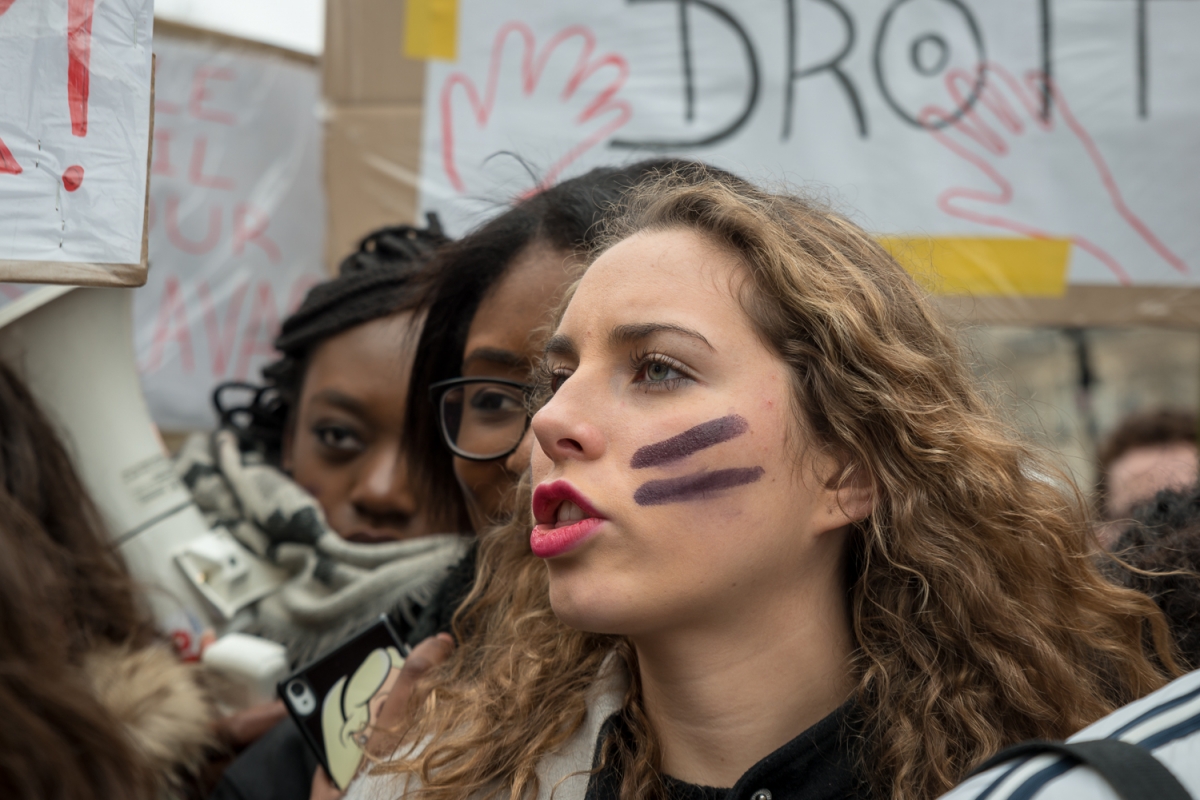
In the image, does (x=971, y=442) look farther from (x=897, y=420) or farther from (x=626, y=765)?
(x=626, y=765)

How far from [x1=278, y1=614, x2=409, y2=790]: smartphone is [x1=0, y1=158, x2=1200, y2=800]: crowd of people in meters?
0.05

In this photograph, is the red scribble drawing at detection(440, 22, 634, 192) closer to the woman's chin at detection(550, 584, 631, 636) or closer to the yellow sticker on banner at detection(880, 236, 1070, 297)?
the yellow sticker on banner at detection(880, 236, 1070, 297)

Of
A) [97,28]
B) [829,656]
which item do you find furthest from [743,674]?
[97,28]

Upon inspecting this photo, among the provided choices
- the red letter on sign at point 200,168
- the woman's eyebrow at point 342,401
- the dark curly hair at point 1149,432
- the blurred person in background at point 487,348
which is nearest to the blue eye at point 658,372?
the blurred person in background at point 487,348

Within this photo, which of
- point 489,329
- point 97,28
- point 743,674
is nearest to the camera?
point 97,28

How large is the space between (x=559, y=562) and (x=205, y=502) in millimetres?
1795

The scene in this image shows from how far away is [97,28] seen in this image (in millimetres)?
1202

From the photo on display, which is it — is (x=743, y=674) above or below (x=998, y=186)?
below

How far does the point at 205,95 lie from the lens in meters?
3.69

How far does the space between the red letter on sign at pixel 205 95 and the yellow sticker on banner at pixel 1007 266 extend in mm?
2477

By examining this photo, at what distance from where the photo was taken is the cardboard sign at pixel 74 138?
1.15m

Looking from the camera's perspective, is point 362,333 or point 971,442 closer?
point 971,442

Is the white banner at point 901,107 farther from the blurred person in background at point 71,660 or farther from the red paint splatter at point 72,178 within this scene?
the red paint splatter at point 72,178

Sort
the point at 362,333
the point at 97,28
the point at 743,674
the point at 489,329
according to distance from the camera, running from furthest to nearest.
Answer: the point at 362,333, the point at 489,329, the point at 743,674, the point at 97,28
